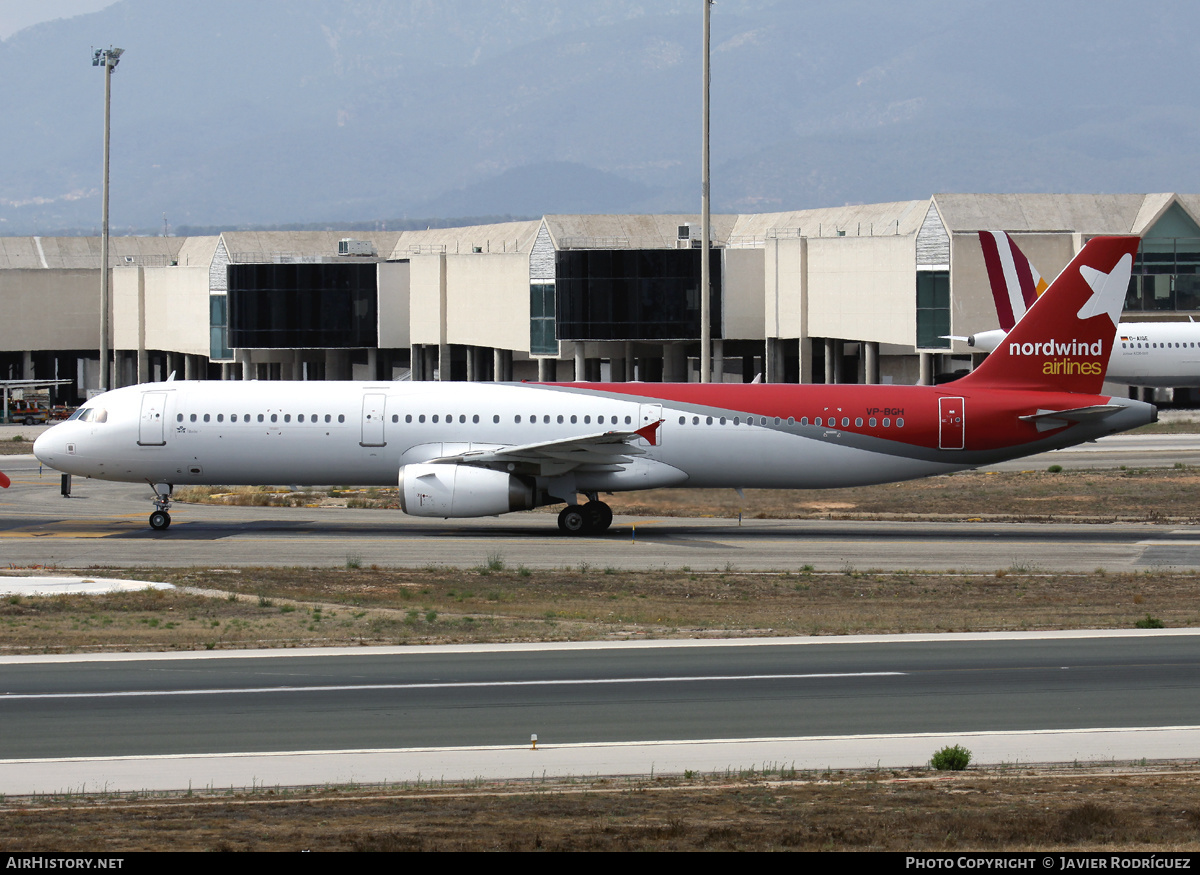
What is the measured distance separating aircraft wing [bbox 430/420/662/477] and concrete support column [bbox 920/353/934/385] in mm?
44666

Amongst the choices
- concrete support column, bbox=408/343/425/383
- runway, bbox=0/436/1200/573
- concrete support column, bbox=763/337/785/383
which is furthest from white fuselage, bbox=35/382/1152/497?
concrete support column, bbox=408/343/425/383

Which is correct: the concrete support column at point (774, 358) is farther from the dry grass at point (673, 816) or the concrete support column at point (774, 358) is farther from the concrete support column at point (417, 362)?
the dry grass at point (673, 816)

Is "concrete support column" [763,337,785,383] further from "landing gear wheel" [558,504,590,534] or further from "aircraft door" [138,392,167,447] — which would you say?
"aircraft door" [138,392,167,447]

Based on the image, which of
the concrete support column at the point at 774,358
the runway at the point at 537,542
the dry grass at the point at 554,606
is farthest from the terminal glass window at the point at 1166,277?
the dry grass at the point at 554,606

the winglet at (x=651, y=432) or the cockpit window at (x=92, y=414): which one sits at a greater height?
the cockpit window at (x=92, y=414)

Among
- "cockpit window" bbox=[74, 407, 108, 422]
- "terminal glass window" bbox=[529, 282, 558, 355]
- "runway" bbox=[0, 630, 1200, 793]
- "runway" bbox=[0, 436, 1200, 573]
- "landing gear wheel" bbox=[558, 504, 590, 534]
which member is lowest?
"runway" bbox=[0, 630, 1200, 793]

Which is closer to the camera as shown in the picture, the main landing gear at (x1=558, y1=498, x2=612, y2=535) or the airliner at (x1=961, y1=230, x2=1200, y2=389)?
the main landing gear at (x1=558, y1=498, x2=612, y2=535)

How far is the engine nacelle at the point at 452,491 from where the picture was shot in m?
37.9

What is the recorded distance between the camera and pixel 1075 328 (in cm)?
3969

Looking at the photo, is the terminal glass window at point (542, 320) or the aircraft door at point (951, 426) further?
the terminal glass window at point (542, 320)

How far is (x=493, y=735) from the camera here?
18375 mm

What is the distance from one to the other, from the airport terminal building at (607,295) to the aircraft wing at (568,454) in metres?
43.1

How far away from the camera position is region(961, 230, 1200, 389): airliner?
77.9 m
